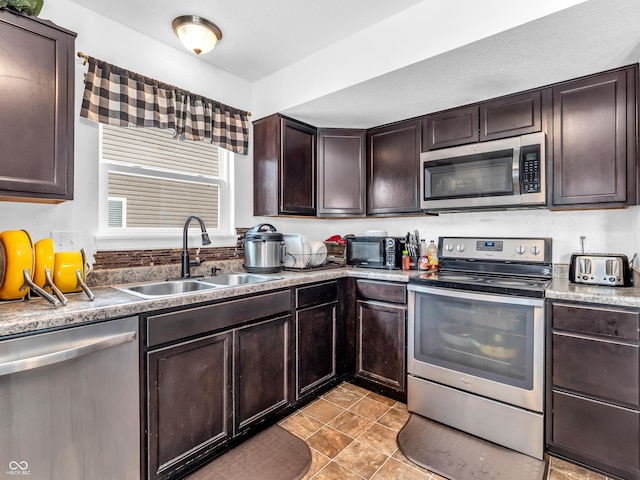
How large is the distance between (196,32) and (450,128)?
1830mm

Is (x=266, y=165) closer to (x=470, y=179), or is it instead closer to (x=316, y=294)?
(x=316, y=294)

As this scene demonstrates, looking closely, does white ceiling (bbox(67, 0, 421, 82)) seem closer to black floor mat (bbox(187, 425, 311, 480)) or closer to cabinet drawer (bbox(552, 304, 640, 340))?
cabinet drawer (bbox(552, 304, 640, 340))

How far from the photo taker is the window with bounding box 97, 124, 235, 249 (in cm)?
207

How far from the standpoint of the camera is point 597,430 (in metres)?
1.65

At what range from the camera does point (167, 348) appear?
1.55m

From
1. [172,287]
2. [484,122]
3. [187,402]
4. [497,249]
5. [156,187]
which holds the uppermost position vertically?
[484,122]

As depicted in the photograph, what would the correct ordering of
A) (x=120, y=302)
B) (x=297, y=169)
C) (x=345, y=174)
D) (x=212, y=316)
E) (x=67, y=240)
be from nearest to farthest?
1. (x=120, y=302)
2. (x=212, y=316)
3. (x=67, y=240)
4. (x=297, y=169)
5. (x=345, y=174)

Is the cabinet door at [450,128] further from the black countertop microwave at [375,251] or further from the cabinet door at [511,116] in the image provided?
the black countertop microwave at [375,251]

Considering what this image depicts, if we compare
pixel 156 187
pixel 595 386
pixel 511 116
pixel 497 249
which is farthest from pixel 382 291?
pixel 156 187

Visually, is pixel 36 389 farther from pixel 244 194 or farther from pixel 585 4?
pixel 585 4

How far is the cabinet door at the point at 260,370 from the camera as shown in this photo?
6.11ft

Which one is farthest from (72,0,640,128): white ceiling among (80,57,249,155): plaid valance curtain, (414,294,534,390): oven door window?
(414,294,534,390): oven door window

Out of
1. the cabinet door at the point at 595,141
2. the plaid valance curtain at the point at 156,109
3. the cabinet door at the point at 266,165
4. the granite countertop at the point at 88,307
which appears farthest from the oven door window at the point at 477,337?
the plaid valance curtain at the point at 156,109

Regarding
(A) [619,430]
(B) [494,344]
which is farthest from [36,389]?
(A) [619,430]
